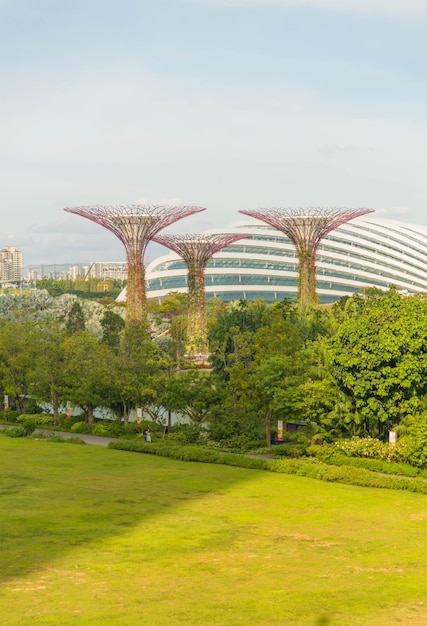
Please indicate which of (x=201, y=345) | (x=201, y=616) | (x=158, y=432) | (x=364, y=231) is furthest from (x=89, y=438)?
(x=364, y=231)

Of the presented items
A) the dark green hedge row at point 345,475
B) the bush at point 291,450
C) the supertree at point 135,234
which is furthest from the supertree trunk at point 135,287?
the dark green hedge row at point 345,475

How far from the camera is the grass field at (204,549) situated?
1978cm

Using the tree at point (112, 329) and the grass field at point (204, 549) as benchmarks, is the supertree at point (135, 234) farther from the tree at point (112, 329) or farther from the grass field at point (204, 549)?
the grass field at point (204, 549)

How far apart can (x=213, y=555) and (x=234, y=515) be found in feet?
18.0

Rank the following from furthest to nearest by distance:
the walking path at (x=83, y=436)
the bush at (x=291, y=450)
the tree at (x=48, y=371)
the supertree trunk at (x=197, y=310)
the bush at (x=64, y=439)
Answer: the supertree trunk at (x=197, y=310)
the tree at (x=48, y=371)
the walking path at (x=83, y=436)
the bush at (x=64, y=439)
the bush at (x=291, y=450)

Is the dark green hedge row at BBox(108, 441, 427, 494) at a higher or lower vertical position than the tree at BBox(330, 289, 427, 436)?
lower

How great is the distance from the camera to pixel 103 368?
5312 cm

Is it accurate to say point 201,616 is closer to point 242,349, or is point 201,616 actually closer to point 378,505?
point 378,505

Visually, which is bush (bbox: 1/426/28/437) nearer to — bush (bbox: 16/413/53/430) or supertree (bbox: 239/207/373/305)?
bush (bbox: 16/413/53/430)

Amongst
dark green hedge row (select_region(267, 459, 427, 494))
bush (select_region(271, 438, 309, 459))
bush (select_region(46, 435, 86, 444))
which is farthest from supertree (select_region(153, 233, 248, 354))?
dark green hedge row (select_region(267, 459, 427, 494))

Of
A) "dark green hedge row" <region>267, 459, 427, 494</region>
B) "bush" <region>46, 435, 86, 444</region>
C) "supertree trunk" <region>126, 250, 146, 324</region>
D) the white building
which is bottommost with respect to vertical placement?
"dark green hedge row" <region>267, 459, 427, 494</region>

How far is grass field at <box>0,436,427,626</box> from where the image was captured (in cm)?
1978

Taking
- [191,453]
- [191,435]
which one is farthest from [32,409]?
[191,453]

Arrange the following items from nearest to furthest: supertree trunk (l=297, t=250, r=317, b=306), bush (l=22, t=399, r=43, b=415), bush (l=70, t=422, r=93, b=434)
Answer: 1. bush (l=70, t=422, r=93, b=434)
2. bush (l=22, t=399, r=43, b=415)
3. supertree trunk (l=297, t=250, r=317, b=306)
